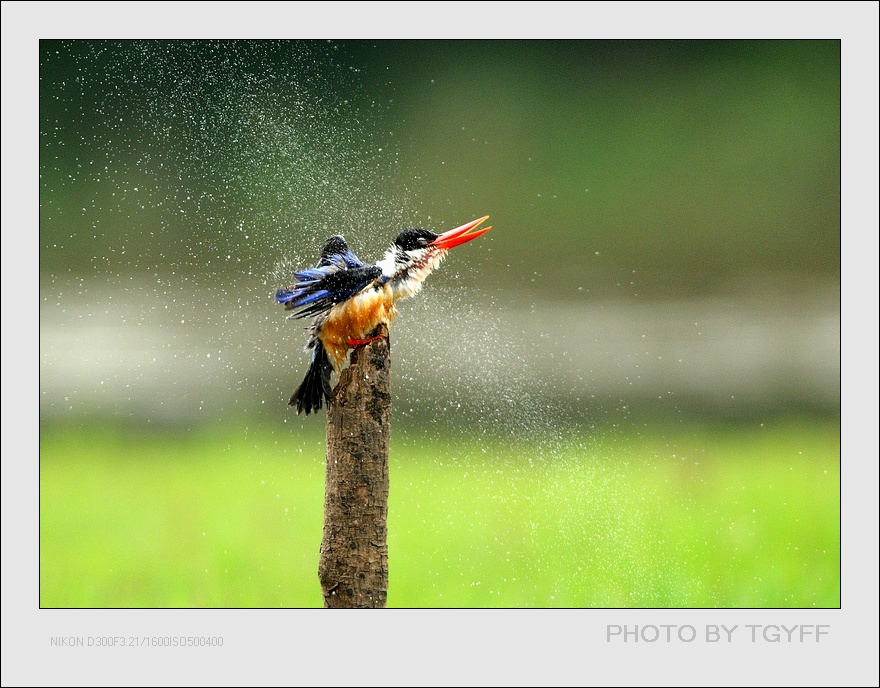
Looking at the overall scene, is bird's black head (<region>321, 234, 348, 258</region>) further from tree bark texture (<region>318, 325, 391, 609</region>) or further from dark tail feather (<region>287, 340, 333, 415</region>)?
tree bark texture (<region>318, 325, 391, 609</region>)

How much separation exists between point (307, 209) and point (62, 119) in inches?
66.4

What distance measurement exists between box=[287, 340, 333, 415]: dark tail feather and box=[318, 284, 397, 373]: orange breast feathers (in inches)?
1.7

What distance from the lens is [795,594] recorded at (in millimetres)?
2361

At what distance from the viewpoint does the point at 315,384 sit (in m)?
1.63

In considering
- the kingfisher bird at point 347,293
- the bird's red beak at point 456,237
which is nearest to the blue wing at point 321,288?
the kingfisher bird at point 347,293

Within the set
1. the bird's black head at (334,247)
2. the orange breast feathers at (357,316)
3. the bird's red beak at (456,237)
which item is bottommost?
the orange breast feathers at (357,316)

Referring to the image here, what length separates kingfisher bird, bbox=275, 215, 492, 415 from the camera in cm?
155

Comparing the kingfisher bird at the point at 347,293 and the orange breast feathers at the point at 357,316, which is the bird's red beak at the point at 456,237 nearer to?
the kingfisher bird at the point at 347,293

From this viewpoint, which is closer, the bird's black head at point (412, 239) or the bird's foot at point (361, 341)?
the bird's foot at point (361, 341)

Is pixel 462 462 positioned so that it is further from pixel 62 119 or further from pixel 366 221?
pixel 62 119

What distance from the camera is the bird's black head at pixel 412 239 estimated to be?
5.28 feet

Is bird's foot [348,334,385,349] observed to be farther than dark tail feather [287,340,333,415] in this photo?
No

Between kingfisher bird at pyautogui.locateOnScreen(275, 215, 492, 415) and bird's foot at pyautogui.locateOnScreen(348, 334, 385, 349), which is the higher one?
kingfisher bird at pyautogui.locateOnScreen(275, 215, 492, 415)

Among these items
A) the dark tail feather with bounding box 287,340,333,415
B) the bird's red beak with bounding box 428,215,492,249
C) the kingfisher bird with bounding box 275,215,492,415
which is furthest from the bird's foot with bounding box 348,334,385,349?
the bird's red beak with bounding box 428,215,492,249
